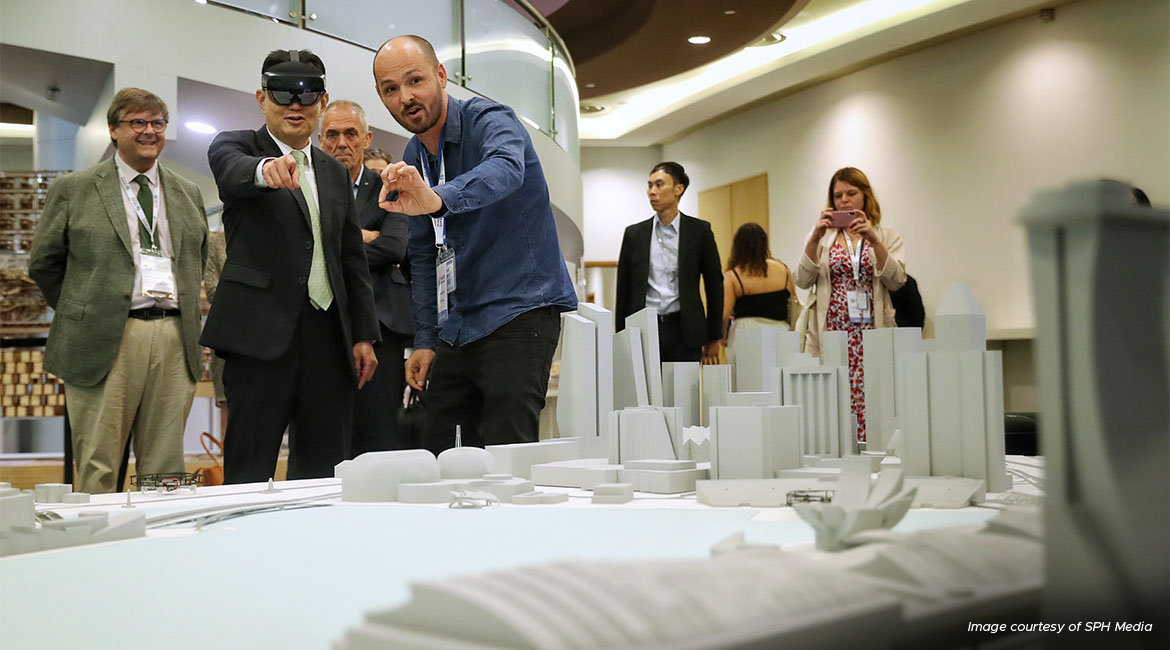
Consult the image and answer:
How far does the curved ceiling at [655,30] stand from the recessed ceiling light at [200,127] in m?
3.30

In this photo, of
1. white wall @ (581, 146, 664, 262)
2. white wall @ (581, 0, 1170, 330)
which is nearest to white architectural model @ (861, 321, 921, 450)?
white wall @ (581, 0, 1170, 330)

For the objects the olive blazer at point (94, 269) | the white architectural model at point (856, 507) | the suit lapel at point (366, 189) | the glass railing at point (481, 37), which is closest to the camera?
the white architectural model at point (856, 507)

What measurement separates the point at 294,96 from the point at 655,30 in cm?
533

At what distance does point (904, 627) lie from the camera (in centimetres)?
40

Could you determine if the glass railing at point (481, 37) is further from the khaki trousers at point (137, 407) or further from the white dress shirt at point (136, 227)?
the khaki trousers at point (137, 407)

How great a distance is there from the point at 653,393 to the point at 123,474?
157 centimetres

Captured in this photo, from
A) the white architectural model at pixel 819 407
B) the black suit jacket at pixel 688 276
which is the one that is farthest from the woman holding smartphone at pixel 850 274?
the white architectural model at pixel 819 407

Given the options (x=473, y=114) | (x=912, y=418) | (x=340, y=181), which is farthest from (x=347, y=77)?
(x=912, y=418)

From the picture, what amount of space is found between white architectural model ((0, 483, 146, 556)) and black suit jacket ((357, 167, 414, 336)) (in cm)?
183

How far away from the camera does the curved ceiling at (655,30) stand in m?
6.64

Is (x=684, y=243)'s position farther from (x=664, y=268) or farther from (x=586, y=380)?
(x=586, y=380)

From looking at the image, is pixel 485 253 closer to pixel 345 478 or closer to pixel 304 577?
pixel 345 478

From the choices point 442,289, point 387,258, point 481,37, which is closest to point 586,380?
point 442,289

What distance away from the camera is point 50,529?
2.83ft
